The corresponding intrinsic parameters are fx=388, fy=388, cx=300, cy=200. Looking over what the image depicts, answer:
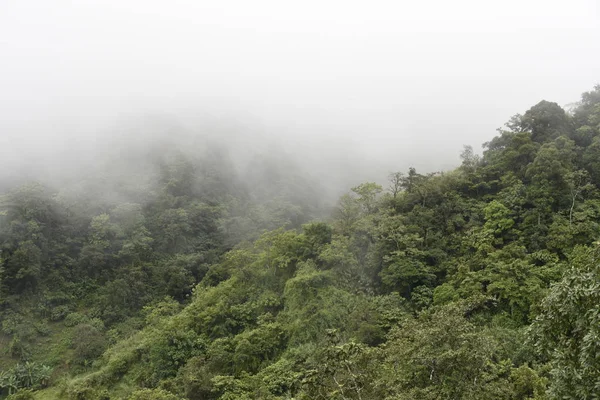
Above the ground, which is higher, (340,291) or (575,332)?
(575,332)

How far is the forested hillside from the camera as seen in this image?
8266mm

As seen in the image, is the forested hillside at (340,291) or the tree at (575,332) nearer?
the tree at (575,332)

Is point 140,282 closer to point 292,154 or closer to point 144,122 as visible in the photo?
point 292,154

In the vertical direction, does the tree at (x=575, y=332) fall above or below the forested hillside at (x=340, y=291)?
above

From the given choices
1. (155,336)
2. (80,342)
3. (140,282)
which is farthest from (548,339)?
(140,282)

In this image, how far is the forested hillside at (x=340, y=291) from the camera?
8266mm

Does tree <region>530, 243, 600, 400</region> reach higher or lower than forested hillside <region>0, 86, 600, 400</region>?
higher

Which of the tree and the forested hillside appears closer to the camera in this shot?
the tree

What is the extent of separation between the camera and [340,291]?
18688 mm

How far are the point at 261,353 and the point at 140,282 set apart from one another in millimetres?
16150

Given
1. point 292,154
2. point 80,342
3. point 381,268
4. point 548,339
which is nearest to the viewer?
point 548,339

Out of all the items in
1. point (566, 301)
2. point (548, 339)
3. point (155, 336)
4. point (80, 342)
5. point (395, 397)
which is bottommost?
point (80, 342)

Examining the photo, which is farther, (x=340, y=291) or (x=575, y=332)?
(x=340, y=291)

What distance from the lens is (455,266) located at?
20.0 metres
